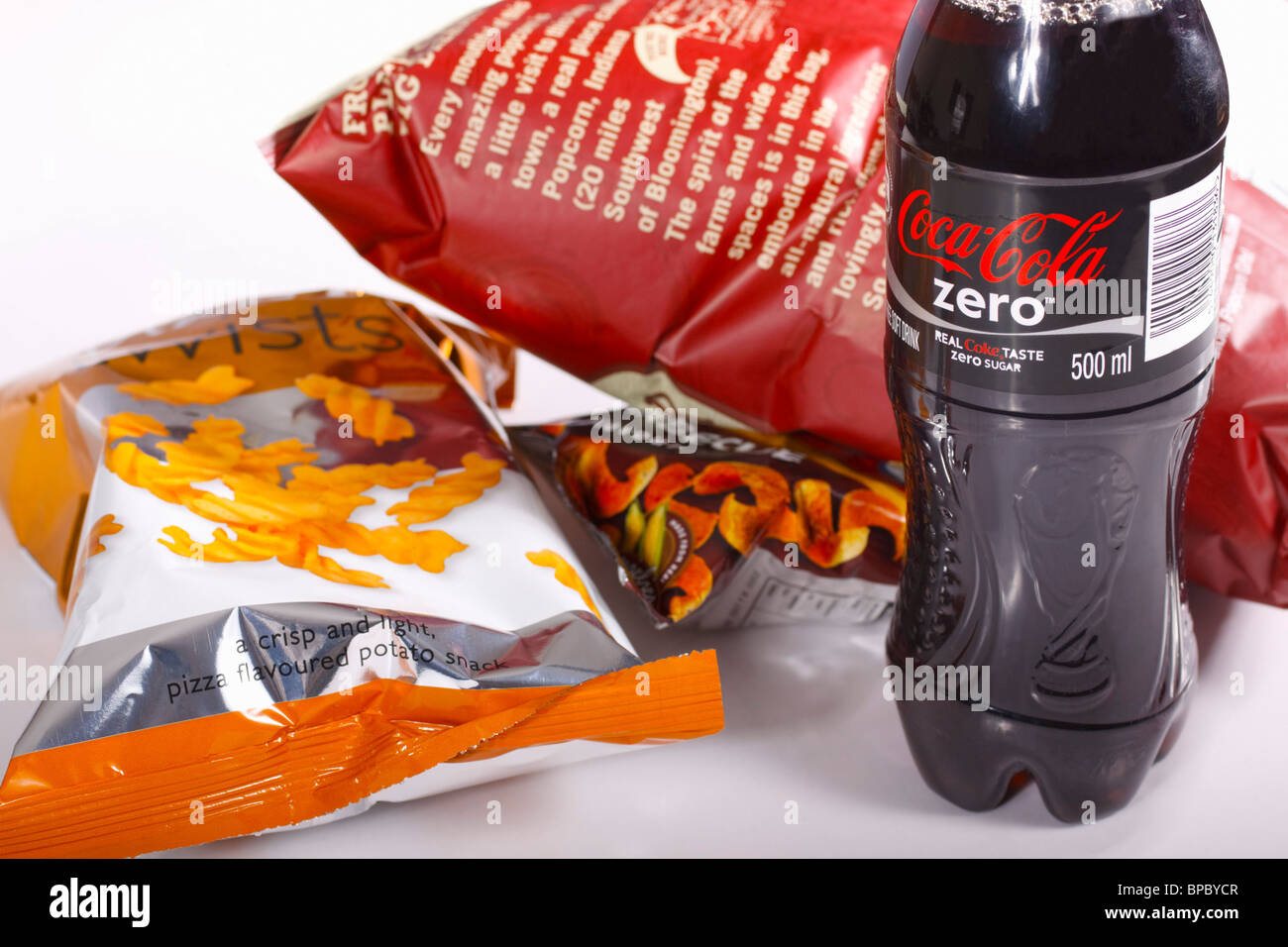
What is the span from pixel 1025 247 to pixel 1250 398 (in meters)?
0.37

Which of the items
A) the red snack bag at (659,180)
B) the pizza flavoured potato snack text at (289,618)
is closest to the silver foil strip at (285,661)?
the pizza flavoured potato snack text at (289,618)

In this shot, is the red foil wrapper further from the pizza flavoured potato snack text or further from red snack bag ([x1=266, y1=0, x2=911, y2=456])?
the pizza flavoured potato snack text

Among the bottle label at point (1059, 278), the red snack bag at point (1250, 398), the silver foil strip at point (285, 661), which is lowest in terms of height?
the silver foil strip at point (285, 661)

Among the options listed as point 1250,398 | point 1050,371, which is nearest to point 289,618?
point 1050,371

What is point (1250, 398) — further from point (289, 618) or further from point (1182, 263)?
point (289, 618)

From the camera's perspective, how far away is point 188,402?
1202 mm

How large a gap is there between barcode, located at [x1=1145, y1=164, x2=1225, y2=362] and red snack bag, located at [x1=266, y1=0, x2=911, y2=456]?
305 mm

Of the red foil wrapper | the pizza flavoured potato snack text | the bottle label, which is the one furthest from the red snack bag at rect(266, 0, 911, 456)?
the bottle label

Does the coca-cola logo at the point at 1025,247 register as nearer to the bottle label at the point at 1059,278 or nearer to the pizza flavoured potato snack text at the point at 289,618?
the bottle label at the point at 1059,278

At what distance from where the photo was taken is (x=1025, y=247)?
79 cm

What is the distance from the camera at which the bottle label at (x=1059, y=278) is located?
788 mm

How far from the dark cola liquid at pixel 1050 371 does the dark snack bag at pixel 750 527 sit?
125mm

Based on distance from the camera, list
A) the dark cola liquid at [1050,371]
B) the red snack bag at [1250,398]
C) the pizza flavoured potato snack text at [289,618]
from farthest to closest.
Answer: the red snack bag at [1250,398] → the pizza flavoured potato snack text at [289,618] → the dark cola liquid at [1050,371]

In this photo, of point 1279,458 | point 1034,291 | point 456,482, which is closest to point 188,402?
point 456,482
